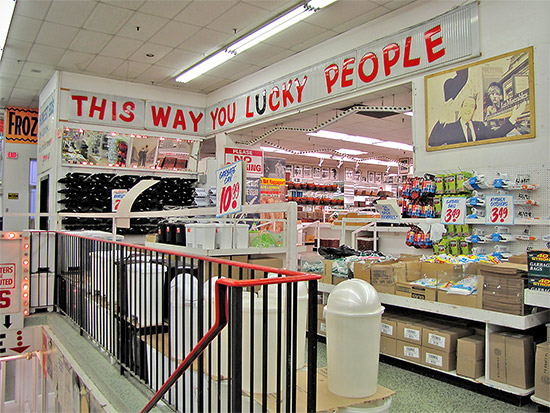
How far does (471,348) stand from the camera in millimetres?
3303

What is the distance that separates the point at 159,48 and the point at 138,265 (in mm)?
5957

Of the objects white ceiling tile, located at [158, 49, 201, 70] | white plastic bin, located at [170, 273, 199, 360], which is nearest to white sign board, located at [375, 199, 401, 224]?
white plastic bin, located at [170, 273, 199, 360]

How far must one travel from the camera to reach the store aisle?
9.86 feet

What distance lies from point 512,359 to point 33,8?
7626 millimetres

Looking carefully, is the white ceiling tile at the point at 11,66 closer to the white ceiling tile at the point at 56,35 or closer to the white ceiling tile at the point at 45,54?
the white ceiling tile at the point at 45,54

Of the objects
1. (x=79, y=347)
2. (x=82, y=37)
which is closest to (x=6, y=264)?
(x=79, y=347)

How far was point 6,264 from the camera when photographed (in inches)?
213

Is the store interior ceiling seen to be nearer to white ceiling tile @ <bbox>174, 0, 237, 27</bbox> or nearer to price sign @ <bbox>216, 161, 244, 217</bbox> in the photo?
white ceiling tile @ <bbox>174, 0, 237, 27</bbox>

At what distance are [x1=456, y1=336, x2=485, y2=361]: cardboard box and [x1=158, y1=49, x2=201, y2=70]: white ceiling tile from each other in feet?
23.1

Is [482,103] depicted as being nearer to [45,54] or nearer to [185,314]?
[185,314]

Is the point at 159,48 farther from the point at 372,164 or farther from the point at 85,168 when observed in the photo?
the point at 372,164

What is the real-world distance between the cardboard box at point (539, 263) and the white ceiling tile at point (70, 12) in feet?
21.5

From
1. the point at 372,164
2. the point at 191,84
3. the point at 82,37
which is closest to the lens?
the point at 82,37

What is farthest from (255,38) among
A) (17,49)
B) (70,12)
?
(17,49)
